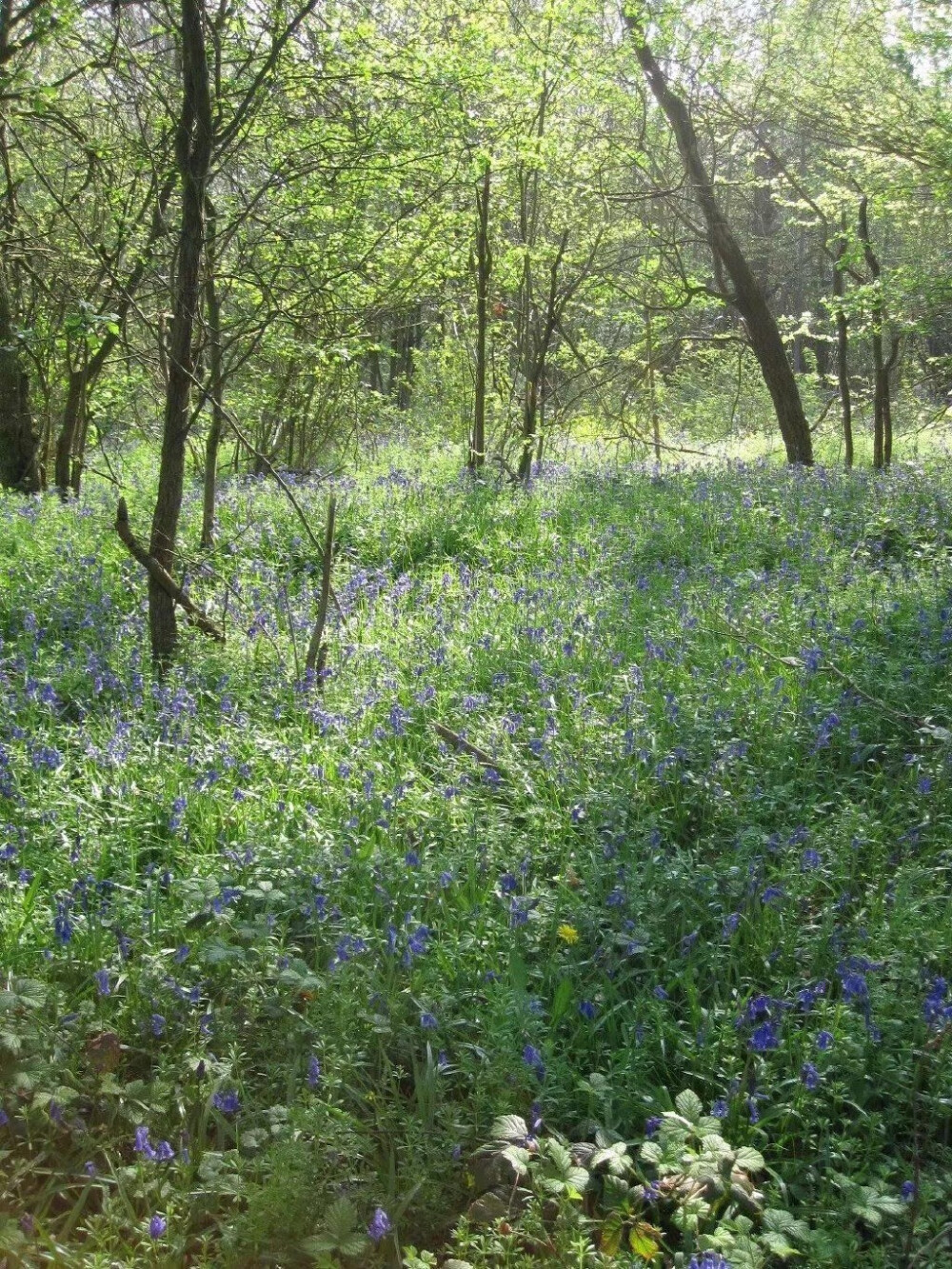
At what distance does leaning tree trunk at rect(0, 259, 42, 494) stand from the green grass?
16.1 ft

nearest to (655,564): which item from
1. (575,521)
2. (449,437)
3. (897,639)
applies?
(575,521)

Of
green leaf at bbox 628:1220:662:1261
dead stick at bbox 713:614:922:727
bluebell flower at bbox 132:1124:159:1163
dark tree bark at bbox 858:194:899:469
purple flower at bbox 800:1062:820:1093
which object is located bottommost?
green leaf at bbox 628:1220:662:1261

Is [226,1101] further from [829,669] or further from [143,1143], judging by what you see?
[829,669]

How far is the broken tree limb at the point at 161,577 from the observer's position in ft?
15.8

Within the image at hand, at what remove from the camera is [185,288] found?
4.91 meters

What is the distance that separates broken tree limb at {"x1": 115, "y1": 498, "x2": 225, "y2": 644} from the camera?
4.82m

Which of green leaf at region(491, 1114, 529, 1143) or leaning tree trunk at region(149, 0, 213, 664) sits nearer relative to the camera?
green leaf at region(491, 1114, 529, 1143)

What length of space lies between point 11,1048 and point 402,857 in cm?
135

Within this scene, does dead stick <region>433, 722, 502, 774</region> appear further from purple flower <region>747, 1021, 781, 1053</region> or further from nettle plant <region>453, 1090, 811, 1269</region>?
nettle plant <region>453, 1090, 811, 1269</region>

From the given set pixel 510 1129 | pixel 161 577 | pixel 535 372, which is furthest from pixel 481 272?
pixel 510 1129

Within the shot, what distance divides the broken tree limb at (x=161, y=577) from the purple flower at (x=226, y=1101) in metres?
3.02

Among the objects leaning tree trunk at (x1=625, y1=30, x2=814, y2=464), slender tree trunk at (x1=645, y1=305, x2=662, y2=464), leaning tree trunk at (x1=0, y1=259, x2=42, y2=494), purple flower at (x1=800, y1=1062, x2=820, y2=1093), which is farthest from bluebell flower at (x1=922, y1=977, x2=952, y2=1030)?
leaning tree trunk at (x1=0, y1=259, x2=42, y2=494)

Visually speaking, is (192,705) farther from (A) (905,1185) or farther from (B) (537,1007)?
(A) (905,1185)

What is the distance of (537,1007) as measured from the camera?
2535 millimetres
